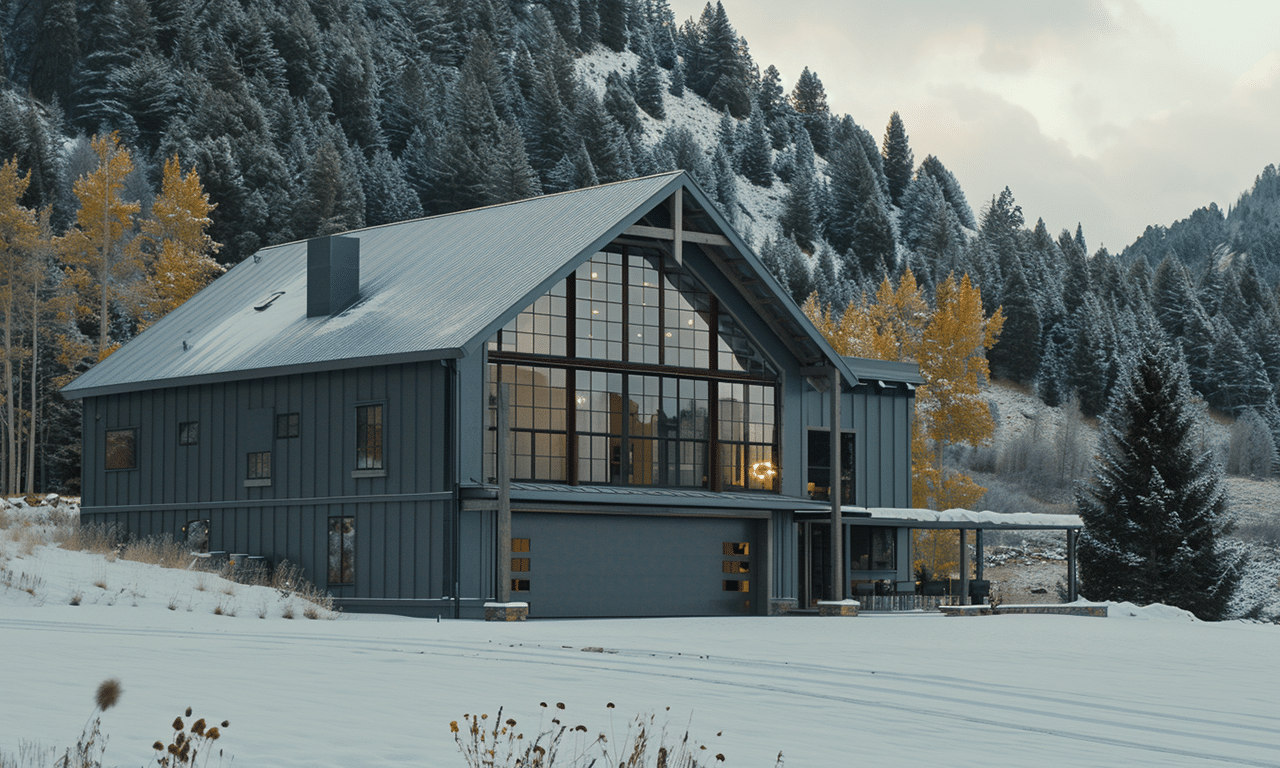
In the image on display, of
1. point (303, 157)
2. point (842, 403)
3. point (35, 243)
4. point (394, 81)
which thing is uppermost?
point (394, 81)

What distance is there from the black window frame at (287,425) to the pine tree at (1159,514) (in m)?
23.9

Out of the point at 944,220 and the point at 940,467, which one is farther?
the point at 944,220

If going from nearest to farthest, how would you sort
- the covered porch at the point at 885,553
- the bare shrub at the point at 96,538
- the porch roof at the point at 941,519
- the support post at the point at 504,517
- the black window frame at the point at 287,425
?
1. the support post at the point at 504,517
2. the bare shrub at the point at 96,538
3. the black window frame at the point at 287,425
4. the porch roof at the point at 941,519
5. the covered porch at the point at 885,553

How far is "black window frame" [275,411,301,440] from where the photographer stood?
3081 centimetres

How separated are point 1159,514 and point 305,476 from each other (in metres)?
24.4

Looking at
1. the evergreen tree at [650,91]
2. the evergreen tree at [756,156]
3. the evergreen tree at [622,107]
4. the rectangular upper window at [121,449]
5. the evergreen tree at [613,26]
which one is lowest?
the rectangular upper window at [121,449]

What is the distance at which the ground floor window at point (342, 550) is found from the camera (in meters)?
29.6

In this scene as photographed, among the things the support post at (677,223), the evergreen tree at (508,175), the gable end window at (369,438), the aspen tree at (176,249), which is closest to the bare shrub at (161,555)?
the gable end window at (369,438)

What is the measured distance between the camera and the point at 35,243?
180 feet

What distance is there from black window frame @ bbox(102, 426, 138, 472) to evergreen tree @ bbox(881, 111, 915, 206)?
483 feet

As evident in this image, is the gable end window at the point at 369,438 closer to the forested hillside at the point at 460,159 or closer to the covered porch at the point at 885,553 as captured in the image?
the covered porch at the point at 885,553

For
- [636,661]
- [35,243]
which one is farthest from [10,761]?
[35,243]

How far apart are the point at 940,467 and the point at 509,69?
95297mm

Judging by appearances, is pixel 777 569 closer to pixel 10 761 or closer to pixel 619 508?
pixel 619 508
